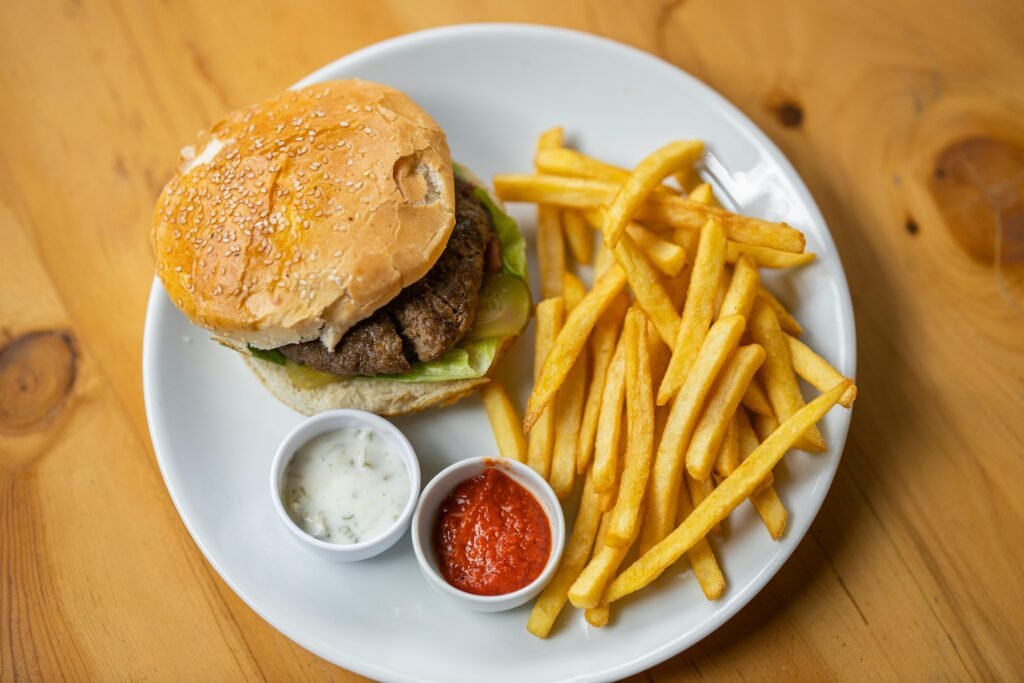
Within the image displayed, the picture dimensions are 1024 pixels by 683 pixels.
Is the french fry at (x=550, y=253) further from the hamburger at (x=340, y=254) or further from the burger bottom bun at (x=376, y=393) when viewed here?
the burger bottom bun at (x=376, y=393)

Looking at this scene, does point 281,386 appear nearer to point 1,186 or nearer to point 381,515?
point 381,515

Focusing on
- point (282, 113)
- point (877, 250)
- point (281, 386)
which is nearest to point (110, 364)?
point (281, 386)

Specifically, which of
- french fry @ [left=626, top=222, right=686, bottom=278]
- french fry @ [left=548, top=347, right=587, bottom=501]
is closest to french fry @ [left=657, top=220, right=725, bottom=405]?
french fry @ [left=626, top=222, right=686, bottom=278]

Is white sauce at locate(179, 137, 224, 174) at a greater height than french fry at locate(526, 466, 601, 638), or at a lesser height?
greater

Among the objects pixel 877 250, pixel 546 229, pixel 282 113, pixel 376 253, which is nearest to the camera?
pixel 376 253

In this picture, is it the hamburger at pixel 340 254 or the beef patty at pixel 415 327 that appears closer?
the hamburger at pixel 340 254

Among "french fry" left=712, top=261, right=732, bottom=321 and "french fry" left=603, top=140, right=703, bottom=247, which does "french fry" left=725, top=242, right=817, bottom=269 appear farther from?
"french fry" left=603, top=140, right=703, bottom=247

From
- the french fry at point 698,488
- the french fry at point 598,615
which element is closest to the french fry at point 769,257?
the french fry at point 698,488
